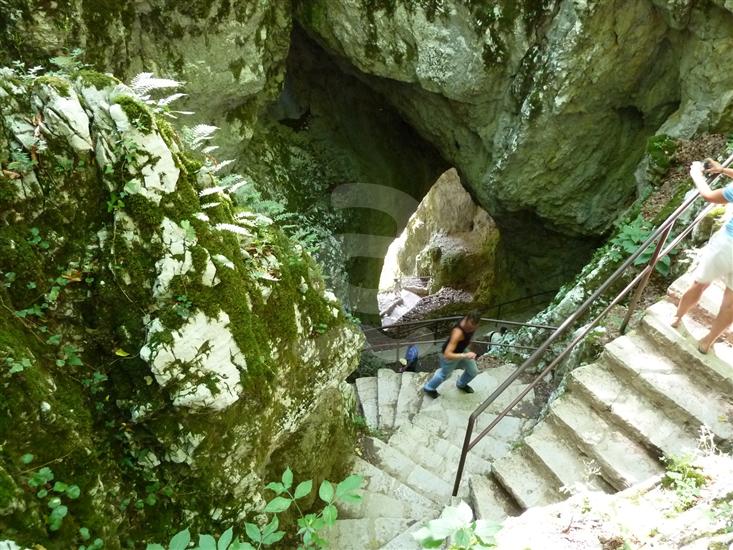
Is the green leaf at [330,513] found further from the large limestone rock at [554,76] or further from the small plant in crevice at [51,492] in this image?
the large limestone rock at [554,76]

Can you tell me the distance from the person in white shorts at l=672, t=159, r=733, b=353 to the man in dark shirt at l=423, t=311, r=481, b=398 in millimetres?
2272

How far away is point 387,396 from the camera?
749 cm

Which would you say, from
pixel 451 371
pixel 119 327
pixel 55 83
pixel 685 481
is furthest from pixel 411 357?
pixel 55 83

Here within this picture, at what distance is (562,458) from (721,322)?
167cm

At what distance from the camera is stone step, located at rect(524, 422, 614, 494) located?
3.75 meters

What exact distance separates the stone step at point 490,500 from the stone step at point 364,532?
32.3 inches

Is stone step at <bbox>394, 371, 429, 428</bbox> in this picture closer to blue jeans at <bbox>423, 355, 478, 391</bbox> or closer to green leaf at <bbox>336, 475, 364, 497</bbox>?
blue jeans at <bbox>423, 355, 478, 391</bbox>

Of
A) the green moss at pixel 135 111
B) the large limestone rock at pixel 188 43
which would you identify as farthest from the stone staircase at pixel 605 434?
the large limestone rock at pixel 188 43

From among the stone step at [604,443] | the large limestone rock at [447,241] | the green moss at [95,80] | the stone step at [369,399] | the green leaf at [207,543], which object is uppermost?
the green moss at [95,80]

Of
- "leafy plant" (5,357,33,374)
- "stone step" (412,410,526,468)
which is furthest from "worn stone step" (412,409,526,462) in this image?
"leafy plant" (5,357,33,374)

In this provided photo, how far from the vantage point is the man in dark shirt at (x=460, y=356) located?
5.79 m

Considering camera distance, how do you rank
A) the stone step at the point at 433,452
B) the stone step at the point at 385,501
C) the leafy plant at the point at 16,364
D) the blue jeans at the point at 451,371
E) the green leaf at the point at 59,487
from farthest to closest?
the blue jeans at the point at 451,371 → the stone step at the point at 433,452 → the stone step at the point at 385,501 → the green leaf at the point at 59,487 → the leafy plant at the point at 16,364

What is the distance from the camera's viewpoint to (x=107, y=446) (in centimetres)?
312

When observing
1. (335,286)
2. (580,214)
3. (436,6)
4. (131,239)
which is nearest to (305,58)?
(436,6)
